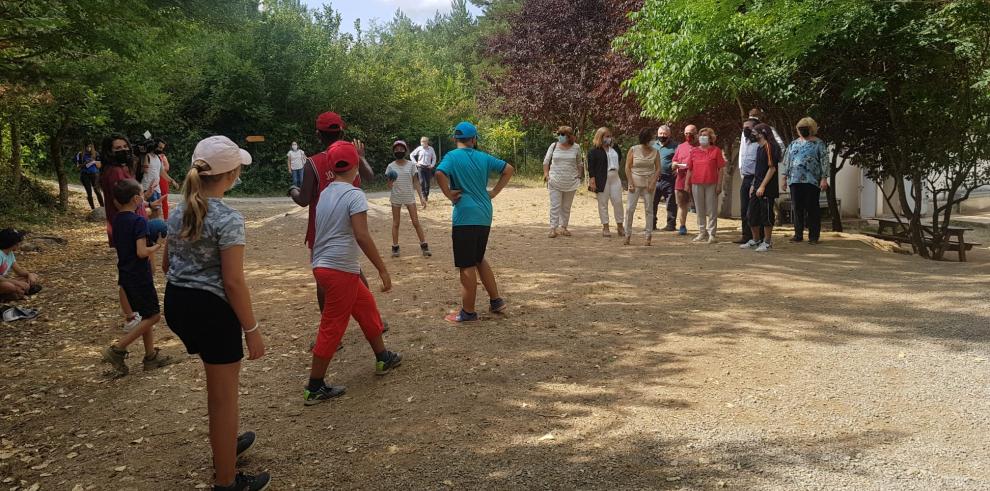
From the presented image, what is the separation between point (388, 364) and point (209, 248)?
212cm

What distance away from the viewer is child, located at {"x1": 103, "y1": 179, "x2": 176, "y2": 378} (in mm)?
5477

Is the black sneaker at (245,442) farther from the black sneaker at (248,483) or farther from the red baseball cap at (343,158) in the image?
the red baseball cap at (343,158)

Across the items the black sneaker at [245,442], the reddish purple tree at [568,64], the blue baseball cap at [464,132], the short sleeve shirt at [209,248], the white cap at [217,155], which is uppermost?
the reddish purple tree at [568,64]

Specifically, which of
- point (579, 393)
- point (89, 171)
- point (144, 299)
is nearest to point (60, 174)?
point (89, 171)

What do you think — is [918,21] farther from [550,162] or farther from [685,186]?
[550,162]

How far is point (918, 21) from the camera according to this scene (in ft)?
31.4

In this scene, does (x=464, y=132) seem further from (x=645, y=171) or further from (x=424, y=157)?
(x=424, y=157)

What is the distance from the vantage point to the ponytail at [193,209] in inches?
127

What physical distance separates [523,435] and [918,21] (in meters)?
8.63

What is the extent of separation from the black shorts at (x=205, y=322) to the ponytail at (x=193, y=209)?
26 cm

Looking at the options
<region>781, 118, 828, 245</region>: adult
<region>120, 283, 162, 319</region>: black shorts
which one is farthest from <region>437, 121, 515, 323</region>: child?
<region>781, 118, 828, 245</region>: adult

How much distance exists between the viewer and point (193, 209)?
3.22 m

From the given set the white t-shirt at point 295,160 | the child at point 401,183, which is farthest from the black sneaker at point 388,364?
the white t-shirt at point 295,160

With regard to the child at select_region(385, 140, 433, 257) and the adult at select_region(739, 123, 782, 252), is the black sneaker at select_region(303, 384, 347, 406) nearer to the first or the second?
the child at select_region(385, 140, 433, 257)
